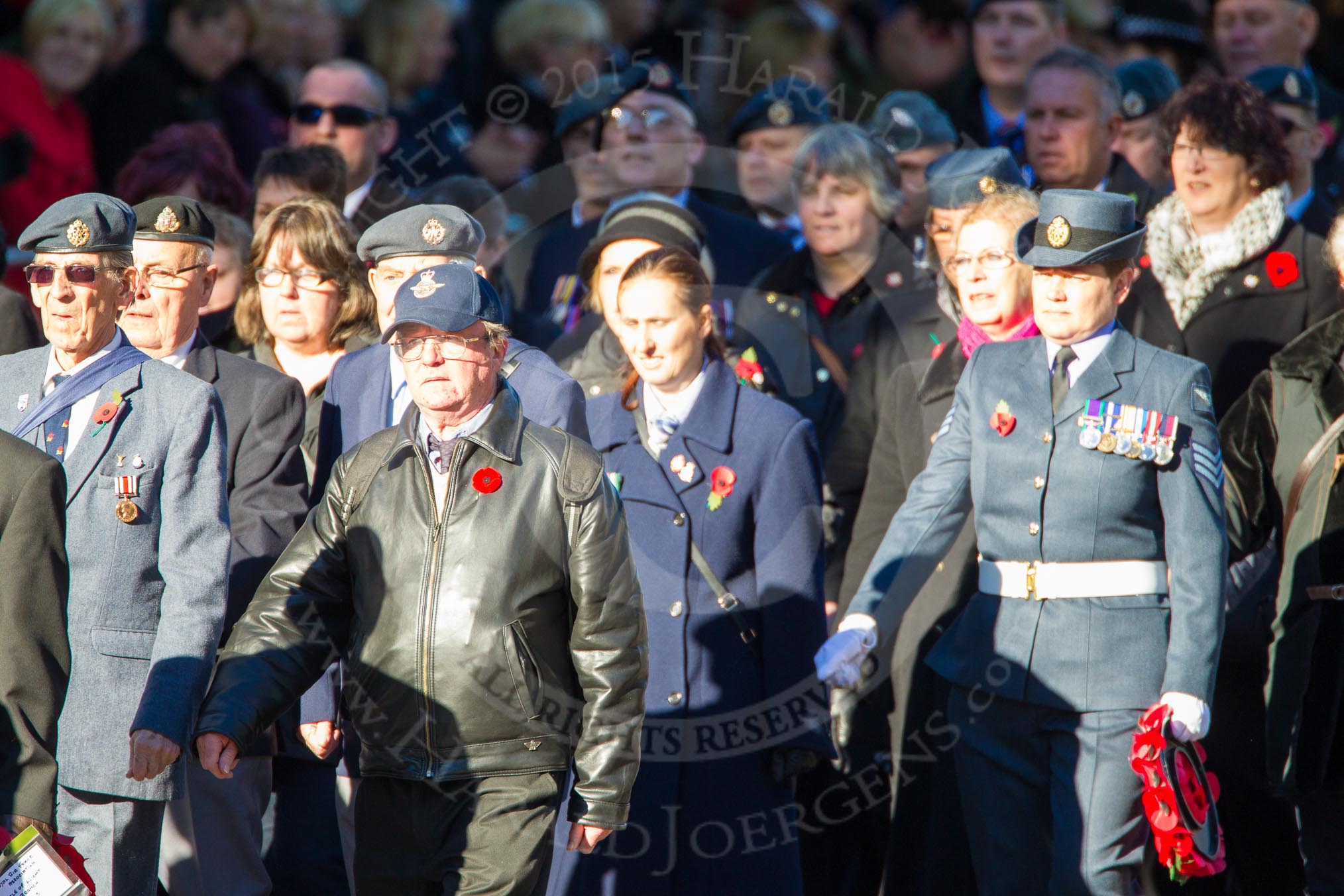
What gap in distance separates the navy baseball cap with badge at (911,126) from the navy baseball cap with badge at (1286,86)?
130 centimetres

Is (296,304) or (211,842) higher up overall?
(296,304)

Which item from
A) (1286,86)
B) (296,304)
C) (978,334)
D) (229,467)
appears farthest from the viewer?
(1286,86)

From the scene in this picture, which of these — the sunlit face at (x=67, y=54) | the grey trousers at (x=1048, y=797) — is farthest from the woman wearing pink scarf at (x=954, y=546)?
the sunlit face at (x=67, y=54)

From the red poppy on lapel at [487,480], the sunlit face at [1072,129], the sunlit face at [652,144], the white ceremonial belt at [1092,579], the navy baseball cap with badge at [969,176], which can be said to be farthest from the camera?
the sunlit face at [652,144]

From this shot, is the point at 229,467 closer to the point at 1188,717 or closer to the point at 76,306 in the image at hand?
the point at 76,306

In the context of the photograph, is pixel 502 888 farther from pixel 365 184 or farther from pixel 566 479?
pixel 365 184

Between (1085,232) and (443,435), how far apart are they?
185 centimetres

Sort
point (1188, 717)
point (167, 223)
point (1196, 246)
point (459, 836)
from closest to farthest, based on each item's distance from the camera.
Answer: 1. point (459, 836)
2. point (1188, 717)
3. point (167, 223)
4. point (1196, 246)

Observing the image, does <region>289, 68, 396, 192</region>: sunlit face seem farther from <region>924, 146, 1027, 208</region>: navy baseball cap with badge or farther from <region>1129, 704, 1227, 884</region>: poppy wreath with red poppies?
<region>1129, 704, 1227, 884</region>: poppy wreath with red poppies

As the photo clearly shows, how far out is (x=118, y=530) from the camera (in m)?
4.48

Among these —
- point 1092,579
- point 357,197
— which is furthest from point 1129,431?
point 357,197

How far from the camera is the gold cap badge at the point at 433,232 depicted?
5.48 m

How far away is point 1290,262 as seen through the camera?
21.4ft

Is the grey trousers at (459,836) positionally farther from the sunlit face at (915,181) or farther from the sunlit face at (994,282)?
the sunlit face at (915,181)
